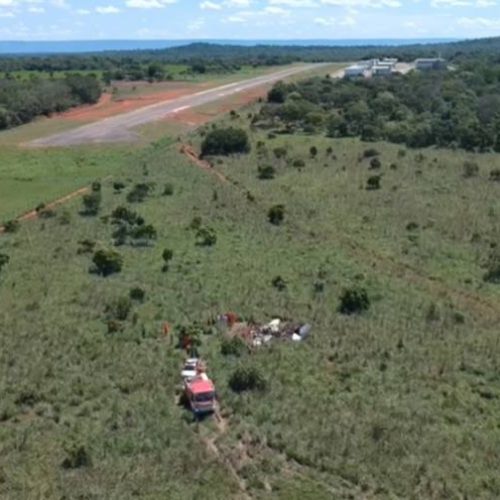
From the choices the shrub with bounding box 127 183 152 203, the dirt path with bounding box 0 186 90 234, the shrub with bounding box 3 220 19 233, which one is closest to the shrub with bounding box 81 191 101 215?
the dirt path with bounding box 0 186 90 234

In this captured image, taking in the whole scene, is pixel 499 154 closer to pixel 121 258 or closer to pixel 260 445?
pixel 121 258

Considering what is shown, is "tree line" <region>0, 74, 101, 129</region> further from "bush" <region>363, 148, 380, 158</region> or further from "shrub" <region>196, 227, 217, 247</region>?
"shrub" <region>196, 227, 217, 247</region>

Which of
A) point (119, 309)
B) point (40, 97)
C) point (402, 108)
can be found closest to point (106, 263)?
point (119, 309)

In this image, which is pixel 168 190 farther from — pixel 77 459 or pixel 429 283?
pixel 77 459

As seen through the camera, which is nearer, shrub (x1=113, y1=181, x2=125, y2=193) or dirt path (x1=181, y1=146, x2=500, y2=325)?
dirt path (x1=181, y1=146, x2=500, y2=325)

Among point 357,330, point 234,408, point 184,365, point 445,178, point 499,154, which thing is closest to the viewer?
point 234,408

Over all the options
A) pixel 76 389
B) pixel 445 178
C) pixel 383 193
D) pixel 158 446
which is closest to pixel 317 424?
pixel 158 446
